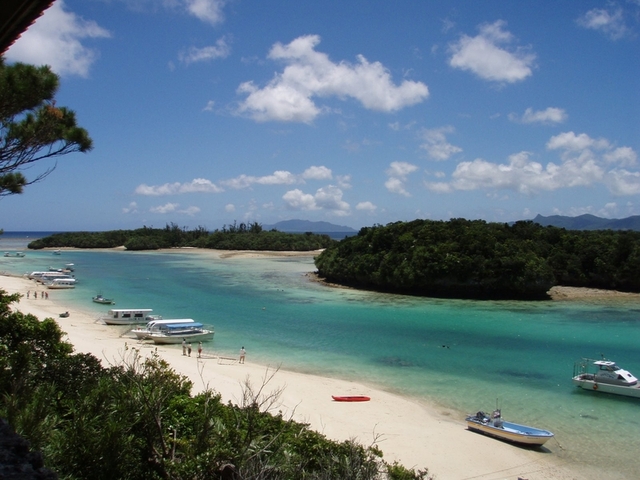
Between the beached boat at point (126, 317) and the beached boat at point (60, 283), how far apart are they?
59.6ft

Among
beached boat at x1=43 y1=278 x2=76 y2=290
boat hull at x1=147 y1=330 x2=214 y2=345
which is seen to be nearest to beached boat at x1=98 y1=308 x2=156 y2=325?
boat hull at x1=147 y1=330 x2=214 y2=345

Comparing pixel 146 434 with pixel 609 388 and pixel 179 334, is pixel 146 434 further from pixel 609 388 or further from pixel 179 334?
pixel 179 334

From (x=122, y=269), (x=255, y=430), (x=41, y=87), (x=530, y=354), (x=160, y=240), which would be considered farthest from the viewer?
→ (x=160, y=240)

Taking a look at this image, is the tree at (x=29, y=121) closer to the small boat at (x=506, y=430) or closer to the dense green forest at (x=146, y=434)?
the dense green forest at (x=146, y=434)

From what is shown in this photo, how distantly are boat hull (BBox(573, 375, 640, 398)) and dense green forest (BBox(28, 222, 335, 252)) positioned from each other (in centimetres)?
8909

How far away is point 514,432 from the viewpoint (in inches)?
546

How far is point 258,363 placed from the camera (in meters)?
21.4

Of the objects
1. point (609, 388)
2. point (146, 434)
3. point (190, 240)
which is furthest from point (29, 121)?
point (190, 240)

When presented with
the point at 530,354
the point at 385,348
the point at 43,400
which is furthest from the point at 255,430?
the point at 530,354

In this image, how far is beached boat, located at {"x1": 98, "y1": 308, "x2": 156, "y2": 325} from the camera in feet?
96.6

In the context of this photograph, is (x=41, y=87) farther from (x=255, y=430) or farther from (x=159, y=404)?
(x=255, y=430)

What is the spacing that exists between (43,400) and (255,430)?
3.68 m

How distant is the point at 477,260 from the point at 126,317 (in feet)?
99.8

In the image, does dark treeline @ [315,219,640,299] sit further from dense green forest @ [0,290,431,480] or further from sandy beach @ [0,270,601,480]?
dense green forest @ [0,290,431,480]
